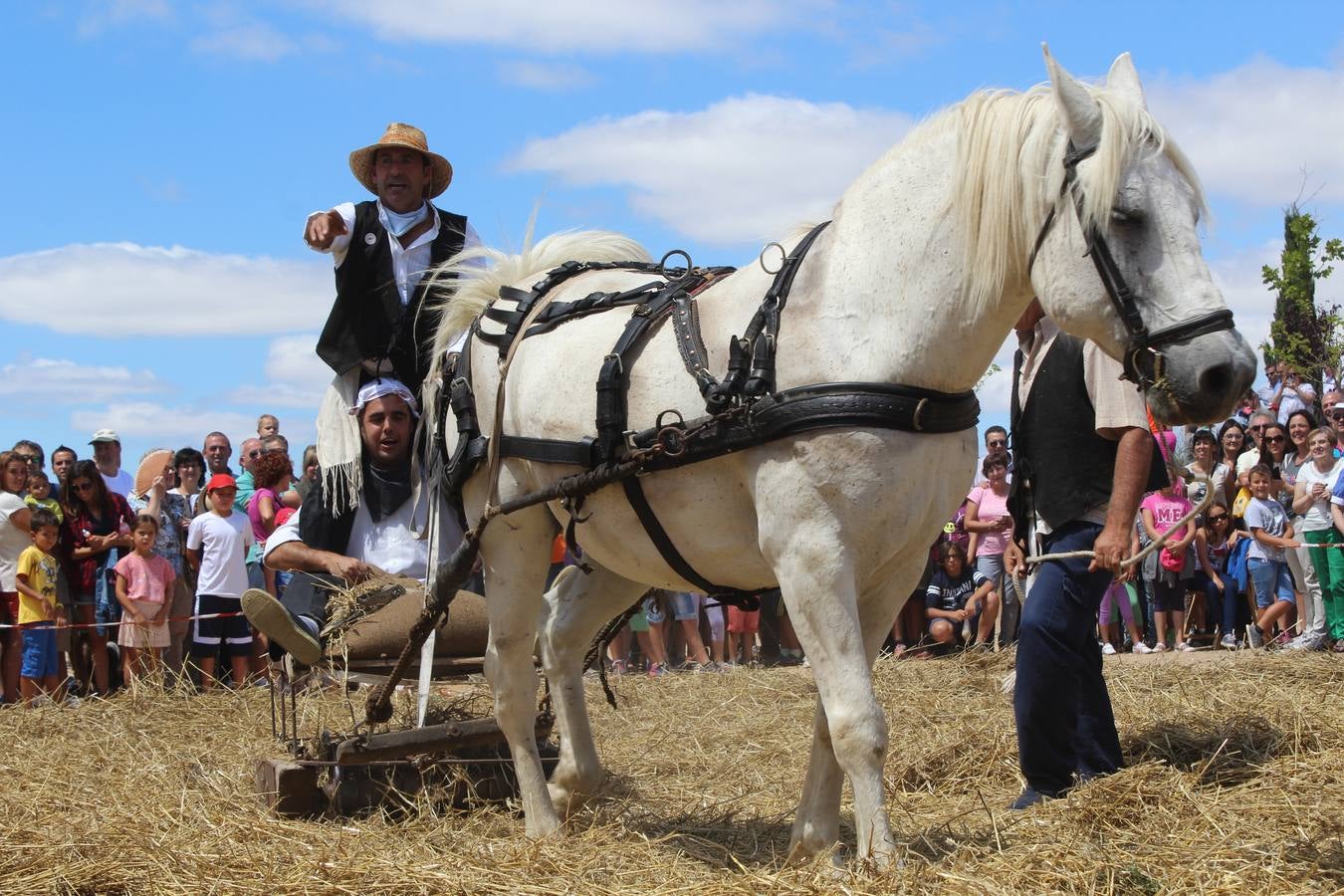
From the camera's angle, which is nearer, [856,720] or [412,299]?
[856,720]

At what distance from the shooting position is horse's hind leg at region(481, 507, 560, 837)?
5.02m

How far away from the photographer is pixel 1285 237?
3438cm

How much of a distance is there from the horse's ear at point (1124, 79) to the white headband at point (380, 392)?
3118 millimetres

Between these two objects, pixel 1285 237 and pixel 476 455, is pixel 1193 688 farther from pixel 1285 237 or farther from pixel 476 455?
pixel 1285 237

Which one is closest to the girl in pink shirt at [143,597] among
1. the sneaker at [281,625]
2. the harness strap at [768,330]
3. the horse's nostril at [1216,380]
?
the sneaker at [281,625]

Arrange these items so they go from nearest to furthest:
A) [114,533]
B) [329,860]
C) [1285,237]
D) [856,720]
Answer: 1. [856,720]
2. [329,860]
3. [114,533]
4. [1285,237]

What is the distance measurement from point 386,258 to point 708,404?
8.24ft

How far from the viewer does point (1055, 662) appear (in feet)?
16.5

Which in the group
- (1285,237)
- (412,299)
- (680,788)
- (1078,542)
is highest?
(1285,237)

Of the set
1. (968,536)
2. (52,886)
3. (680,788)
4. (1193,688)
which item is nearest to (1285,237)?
(968,536)

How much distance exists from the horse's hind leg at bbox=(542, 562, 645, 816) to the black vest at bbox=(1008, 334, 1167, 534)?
1551 millimetres

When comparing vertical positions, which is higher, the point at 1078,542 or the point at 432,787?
the point at 1078,542

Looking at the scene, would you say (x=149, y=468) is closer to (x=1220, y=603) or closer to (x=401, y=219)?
(x=401, y=219)

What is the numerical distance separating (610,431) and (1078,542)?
6.27ft
